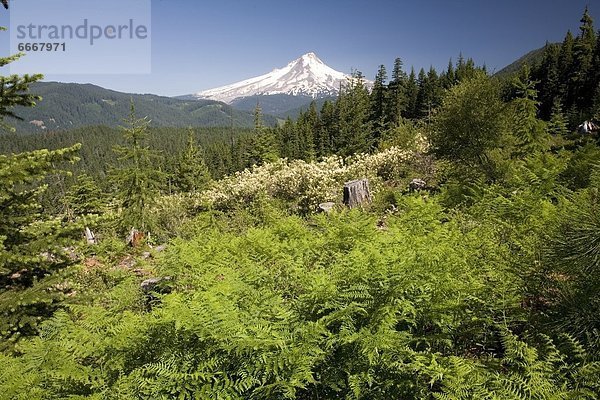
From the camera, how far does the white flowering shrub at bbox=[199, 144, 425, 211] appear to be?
59.2ft

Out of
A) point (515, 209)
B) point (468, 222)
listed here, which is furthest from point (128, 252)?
point (515, 209)

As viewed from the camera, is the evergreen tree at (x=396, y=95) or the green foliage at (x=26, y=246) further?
the evergreen tree at (x=396, y=95)

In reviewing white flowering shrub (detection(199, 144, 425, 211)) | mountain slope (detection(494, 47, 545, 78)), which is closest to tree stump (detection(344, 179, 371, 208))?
white flowering shrub (detection(199, 144, 425, 211))

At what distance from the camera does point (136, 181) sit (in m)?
20.2

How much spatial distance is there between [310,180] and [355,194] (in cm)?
400

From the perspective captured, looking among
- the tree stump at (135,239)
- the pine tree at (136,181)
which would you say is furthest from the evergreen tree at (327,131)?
the tree stump at (135,239)

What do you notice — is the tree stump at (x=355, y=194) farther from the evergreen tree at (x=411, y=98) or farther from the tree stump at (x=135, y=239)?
the evergreen tree at (x=411, y=98)

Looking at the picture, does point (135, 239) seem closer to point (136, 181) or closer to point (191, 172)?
point (136, 181)

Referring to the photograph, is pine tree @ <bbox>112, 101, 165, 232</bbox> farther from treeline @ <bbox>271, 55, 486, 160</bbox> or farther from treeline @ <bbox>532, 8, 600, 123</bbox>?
treeline @ <bbox>532, 8, 600, 123</bbox>

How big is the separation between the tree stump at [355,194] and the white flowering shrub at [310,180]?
206 centimetres

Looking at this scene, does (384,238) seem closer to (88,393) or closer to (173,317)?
(173,317)

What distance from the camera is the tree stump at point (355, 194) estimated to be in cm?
1463

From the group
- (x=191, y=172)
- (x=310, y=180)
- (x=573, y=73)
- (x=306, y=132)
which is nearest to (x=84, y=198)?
(x=191, y=172)

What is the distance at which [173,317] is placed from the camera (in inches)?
163
